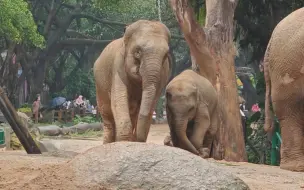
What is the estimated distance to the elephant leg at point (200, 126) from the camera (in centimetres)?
1059

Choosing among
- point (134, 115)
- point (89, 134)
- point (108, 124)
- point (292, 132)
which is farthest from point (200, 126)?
point (89, 134)

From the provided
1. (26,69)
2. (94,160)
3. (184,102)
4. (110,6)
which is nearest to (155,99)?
(184,102)

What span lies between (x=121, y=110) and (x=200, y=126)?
2.35 m

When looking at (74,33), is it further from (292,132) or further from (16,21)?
(292,132)

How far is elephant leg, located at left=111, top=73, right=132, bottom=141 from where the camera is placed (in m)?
8.44

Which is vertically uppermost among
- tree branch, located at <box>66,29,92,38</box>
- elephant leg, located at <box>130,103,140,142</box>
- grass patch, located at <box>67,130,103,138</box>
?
tree branch, located at <box>66,29,92,38</box>

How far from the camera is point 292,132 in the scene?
855 cm

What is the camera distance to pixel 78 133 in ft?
86.9

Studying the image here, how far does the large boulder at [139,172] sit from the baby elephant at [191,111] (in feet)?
15.3

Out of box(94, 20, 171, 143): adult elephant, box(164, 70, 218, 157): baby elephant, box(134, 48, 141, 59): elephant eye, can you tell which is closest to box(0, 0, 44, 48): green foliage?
box(164, 70, 218, 157): baby elephant

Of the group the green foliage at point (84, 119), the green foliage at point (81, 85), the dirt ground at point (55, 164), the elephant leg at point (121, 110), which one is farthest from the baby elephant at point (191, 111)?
the green foliage at point (81, 85)

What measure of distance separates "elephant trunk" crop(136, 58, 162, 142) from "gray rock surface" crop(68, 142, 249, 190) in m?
2.89

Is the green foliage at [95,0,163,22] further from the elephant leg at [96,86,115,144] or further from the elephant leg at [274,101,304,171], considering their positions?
the elephant leg at [274,101,304,171]

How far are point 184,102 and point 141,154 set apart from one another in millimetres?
4956
